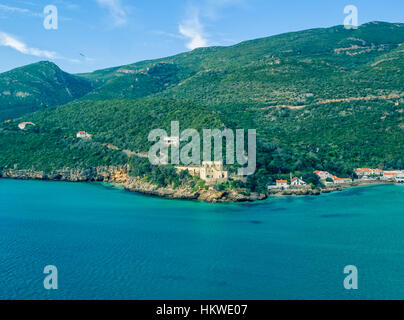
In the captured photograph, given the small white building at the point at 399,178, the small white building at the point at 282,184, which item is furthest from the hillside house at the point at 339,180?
the small white building at the point at 282,184

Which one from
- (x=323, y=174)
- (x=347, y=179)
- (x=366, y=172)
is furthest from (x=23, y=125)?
(x=366, y=172)

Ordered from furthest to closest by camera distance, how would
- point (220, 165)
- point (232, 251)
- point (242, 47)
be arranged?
1. point (242, 47)
2. point (220, 165)
3. point (232, 251)

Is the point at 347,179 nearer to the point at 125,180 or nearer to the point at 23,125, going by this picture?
the point at 125,180

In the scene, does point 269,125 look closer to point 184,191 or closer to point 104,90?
point 184,191

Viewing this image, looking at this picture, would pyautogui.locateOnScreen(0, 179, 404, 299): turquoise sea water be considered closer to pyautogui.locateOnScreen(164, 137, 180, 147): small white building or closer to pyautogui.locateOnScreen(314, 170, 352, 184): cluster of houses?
pyautogui.locateOnScreen(314, 170, 352, 184): cluster of houses

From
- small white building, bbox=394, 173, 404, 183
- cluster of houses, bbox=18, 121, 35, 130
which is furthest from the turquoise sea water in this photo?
cluster of houses, bbox=18, 121, 35, 130
